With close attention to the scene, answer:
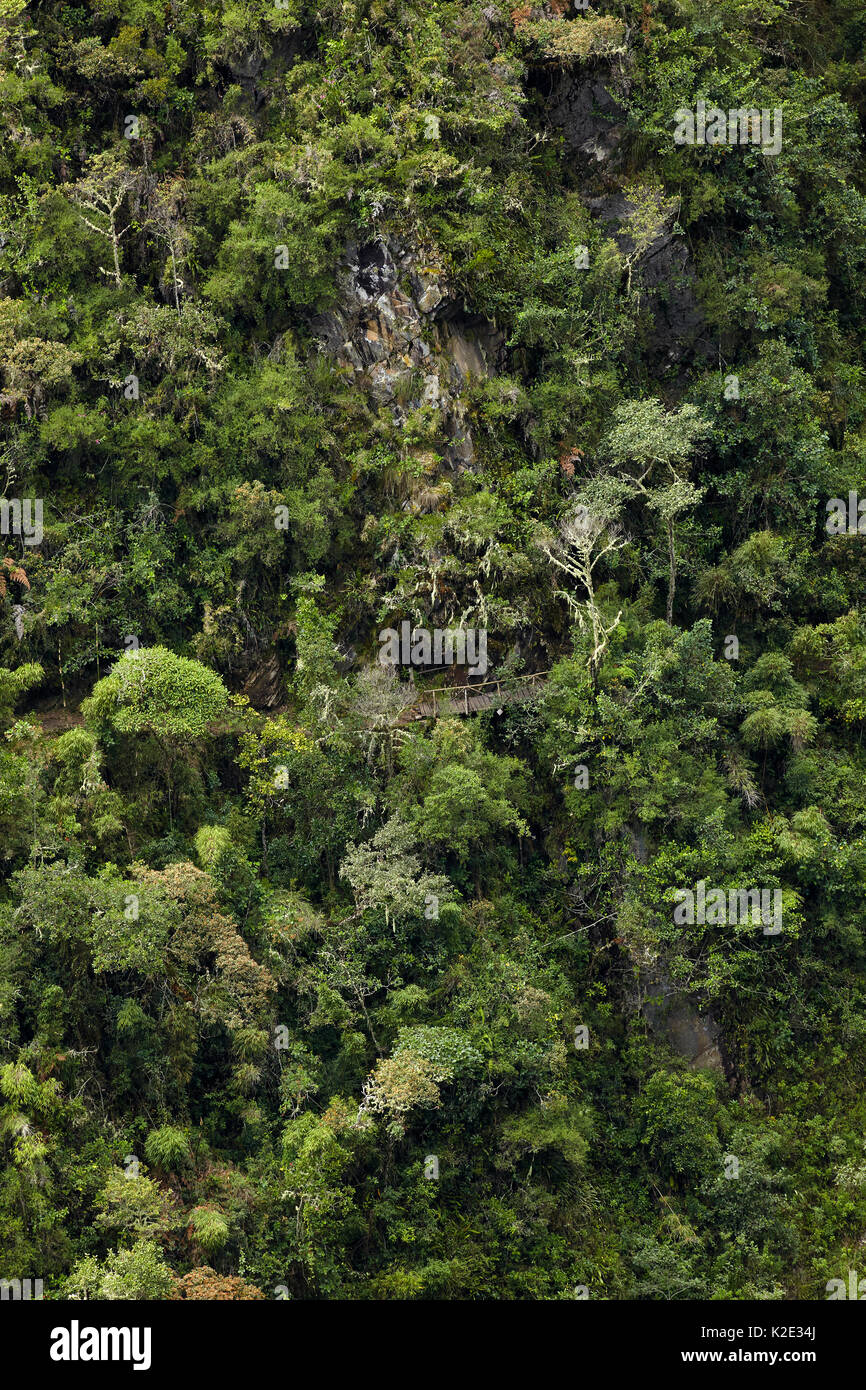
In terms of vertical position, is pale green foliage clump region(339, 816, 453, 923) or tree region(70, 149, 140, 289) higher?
tree region(70, 149, 140, 289)

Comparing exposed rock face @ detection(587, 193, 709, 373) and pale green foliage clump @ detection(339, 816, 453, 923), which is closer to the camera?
pale green foliage clump @ detection(339, 816, 453, 923)

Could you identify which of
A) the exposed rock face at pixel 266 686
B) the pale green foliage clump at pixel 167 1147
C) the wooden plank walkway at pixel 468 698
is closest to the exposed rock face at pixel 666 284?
the wooden plank walkway at pixel 468 698

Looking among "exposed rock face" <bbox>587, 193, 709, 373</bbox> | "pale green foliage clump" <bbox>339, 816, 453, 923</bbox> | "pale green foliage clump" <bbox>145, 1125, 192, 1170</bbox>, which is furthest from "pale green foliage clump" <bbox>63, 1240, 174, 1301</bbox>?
"exposed rock face" <bbox>587, 193, 709, 373</bbox>

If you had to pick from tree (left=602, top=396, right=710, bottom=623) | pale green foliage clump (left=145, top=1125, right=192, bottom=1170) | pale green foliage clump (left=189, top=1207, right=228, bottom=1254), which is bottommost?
pale green foliage clump (left=189, top=1207, right=228, bottom=1254)

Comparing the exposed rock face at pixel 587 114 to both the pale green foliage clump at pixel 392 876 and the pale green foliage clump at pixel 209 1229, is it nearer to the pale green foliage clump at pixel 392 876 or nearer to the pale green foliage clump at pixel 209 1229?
the pale green foliage clump at pixel 392 876

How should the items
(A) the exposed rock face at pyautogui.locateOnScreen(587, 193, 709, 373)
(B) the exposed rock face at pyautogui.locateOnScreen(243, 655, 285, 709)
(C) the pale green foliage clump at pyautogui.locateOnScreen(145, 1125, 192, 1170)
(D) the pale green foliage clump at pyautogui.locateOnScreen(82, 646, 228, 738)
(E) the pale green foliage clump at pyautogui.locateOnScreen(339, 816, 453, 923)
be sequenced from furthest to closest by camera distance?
(A) the exposed rock face at pyautogui.locateOnScreen(587, 193, 709, 373), (B) the exposed rock face at pyautogui.locateOnScreen(243, 655, 285, 709), (E) the pale green foliage clump at pyautogui.locateOnScreen(339, 816, 453, 923), (D) the pale green foliage clump at pyautogui.locateOnScreen(82, 646, 228, 738), (C) the pale green foliage clump at pyautogui.locateOnScreen(145, 1125, 192, 1170)

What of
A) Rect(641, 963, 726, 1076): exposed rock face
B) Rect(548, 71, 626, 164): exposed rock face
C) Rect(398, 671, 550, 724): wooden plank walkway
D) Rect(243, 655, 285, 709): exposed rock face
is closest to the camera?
Rect(641, 963, 726, 1076): exposed rock face

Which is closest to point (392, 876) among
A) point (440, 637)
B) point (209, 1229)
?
point (440, 637)

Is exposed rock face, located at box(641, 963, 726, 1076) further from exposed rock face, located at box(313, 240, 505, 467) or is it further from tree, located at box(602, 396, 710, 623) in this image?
exposed rock face, located at box(313, 240, 505, 467)
